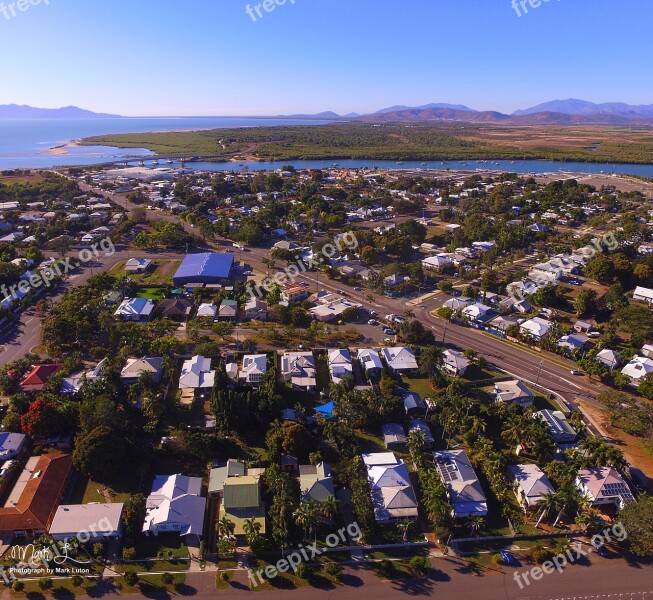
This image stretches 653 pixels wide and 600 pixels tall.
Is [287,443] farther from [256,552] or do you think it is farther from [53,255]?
[53,255]

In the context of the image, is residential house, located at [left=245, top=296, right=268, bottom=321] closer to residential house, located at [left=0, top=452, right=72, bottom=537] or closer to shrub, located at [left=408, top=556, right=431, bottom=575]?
residential house, located at [left=0, top=452, right=72, bottom=537]

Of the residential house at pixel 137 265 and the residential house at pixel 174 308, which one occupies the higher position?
the residential house at pixel 137 265

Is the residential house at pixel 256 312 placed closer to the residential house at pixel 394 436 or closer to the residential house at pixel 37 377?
the residential house at pixel 37 377

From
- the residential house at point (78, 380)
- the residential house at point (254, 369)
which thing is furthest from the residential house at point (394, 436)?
the residential house at point (78, 380)

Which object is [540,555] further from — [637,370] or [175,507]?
[637,370]

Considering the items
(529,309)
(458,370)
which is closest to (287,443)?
(458,370)

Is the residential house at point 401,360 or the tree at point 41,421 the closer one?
the tree at point 41,421

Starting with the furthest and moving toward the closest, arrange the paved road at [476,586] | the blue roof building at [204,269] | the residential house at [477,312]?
the blue roof building at [204,269], the residential house at [477,312], the paved road at [476,586]

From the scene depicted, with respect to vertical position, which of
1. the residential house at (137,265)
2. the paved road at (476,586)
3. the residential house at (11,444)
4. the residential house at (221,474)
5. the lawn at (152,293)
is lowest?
Result: the paved road at (476,586)
